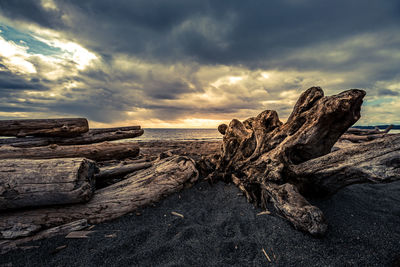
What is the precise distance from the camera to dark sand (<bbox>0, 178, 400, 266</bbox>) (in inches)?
100

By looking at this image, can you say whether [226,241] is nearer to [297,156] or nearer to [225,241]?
[225,241]

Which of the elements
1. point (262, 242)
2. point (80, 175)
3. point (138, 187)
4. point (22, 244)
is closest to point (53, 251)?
point (22, 244)

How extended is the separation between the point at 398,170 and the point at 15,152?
28.1ft

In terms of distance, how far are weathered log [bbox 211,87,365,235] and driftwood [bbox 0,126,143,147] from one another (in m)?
4.45

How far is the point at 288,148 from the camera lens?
13.4 feet

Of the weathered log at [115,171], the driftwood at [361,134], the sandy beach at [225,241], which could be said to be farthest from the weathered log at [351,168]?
the driftwood at [361,134]

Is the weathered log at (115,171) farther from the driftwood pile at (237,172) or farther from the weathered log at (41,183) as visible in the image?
the weathered log at (41,183)

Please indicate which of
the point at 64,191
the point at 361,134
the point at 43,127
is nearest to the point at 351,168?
the point at 64,191

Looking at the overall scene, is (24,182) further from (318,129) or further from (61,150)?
(318,129)

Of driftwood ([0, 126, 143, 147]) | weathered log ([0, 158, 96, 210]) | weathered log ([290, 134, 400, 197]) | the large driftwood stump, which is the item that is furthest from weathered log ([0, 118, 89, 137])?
weathered log ([290, 134, 400, 197])

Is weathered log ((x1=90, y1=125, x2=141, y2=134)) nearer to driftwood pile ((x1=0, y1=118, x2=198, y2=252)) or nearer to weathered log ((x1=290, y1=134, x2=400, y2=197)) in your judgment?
driftwood pile ((x1=0, y1=118, x2=198, y2=252))

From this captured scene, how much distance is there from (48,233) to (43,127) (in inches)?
174

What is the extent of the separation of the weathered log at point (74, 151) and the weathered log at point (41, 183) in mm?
2204

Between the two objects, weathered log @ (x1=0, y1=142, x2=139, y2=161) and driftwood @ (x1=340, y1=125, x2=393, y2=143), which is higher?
driftwood @ (x1=340, y1=125, x2=393, y2=143)
